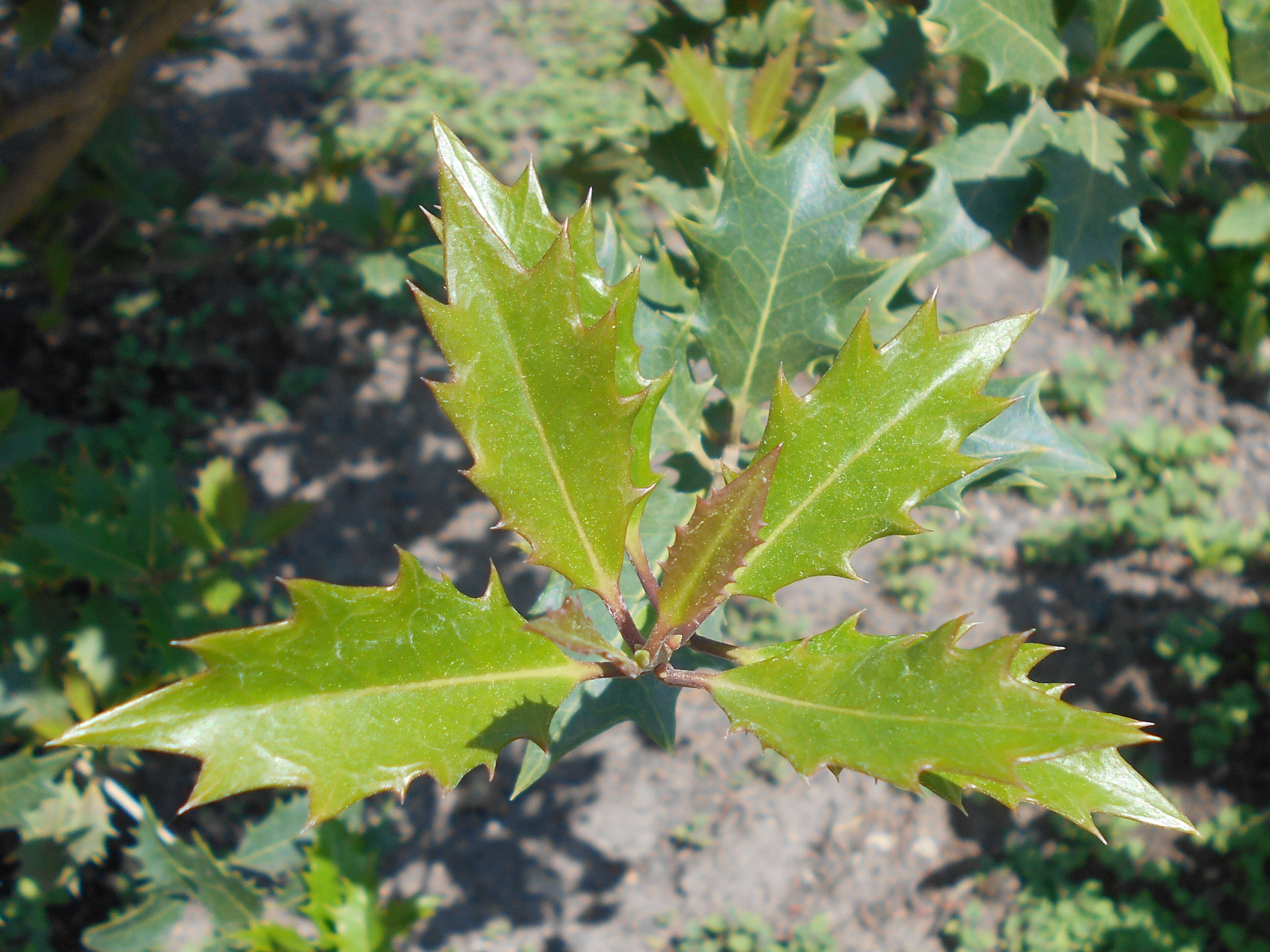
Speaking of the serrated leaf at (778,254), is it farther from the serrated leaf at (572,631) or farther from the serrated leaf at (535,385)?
the serrated leaf at (572,631)

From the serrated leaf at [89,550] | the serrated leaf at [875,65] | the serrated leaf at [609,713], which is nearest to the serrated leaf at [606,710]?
the serrated leaf at [609,713]

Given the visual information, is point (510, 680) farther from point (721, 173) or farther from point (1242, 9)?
point (1242, 9)

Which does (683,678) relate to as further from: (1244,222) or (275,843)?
(1244,222)

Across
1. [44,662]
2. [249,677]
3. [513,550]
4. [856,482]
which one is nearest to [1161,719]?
[513,550]

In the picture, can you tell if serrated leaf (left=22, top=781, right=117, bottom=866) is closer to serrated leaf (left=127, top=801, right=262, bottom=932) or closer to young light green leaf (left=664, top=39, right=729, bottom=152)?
serrated leaf (left=127, top=801, right=262, bottom=932)

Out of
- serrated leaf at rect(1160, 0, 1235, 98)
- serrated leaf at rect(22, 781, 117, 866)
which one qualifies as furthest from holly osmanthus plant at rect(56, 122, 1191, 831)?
serrated leaf at rect(22, 781, 117, 866)

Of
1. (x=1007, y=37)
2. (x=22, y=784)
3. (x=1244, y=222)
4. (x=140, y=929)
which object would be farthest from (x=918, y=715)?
(x=1244, y=222)
